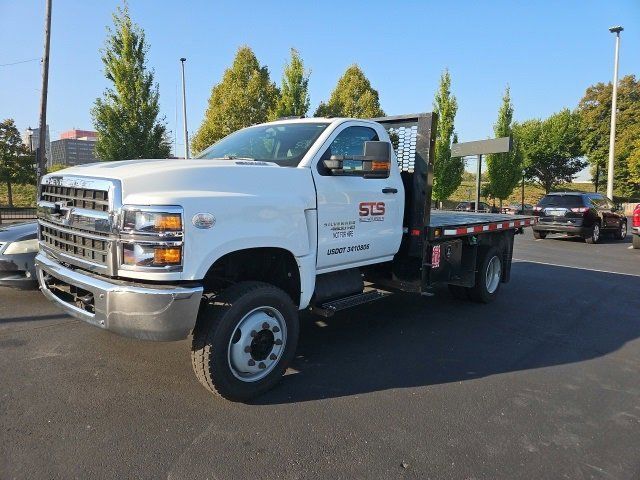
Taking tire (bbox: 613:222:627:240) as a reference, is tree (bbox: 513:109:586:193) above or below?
above

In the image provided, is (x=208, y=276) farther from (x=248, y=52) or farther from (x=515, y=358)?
(x=248, y=52)

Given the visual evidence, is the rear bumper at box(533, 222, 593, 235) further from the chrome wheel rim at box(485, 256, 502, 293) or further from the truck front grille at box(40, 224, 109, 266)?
the truck front grille at box(40, 224, 109, 266)

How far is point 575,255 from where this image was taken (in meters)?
12.1

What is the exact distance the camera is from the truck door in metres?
3.97

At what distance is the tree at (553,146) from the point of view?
44.3 m

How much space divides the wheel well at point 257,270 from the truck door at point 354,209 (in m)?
0.30

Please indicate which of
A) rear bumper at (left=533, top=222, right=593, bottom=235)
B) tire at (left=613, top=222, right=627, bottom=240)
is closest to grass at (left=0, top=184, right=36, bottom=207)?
rear bumper at (left=533, top=222, right=593, bottom=235)

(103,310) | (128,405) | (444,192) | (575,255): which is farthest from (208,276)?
(444,192)

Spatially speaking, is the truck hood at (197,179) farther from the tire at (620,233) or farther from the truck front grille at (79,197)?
the tire at (620,233)

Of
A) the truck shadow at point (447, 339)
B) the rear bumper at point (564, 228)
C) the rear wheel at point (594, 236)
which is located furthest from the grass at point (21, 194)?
the rear wheel at point (594, 236)

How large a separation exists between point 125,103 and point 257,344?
18313 millimetres

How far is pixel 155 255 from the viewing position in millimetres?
2934

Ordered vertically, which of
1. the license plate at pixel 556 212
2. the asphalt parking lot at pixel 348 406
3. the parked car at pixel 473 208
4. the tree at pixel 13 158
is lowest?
the asphalt parking lot at pixel 348 406

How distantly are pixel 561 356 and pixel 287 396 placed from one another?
2775 millimetres
